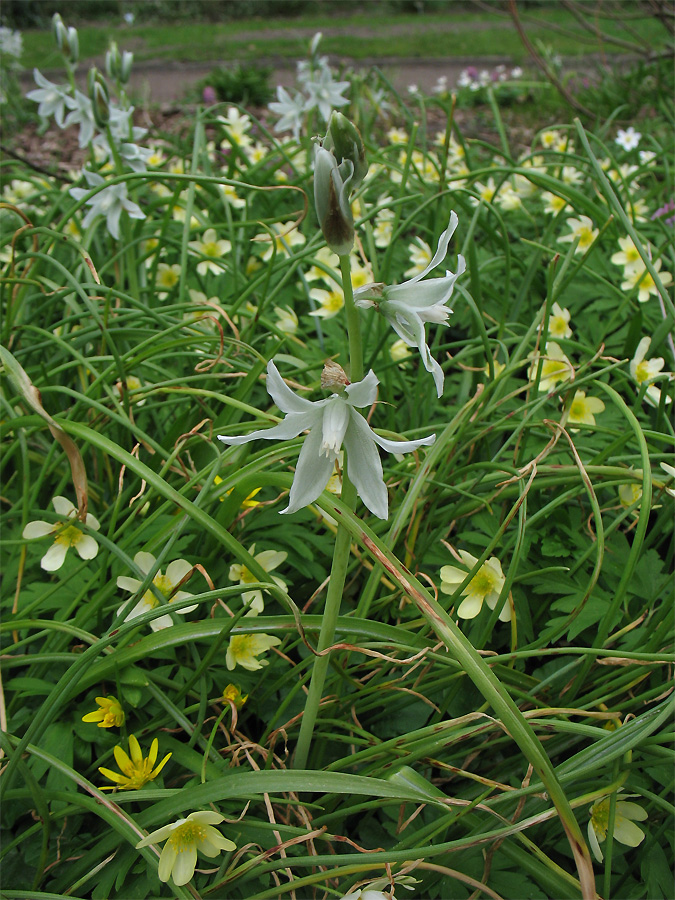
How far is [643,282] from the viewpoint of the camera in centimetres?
182

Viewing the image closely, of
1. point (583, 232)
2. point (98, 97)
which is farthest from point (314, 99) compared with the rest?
point (583, 232)

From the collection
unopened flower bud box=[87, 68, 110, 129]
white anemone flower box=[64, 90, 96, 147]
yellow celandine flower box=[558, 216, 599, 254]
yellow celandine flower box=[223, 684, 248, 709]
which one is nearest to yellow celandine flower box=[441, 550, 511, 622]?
yellow celandine flower box=[223, 684, 248, 709]

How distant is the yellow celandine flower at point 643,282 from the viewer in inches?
69.8

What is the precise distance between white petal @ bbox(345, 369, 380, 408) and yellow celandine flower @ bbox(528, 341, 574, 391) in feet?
2.76

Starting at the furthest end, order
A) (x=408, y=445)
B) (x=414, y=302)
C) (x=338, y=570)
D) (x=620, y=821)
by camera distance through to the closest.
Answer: (x=620, y=821) → (x=338, y=570) → (x=414, y=302) → (x=408, y=445)

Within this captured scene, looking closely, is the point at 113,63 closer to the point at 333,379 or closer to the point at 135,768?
the point at 333,379

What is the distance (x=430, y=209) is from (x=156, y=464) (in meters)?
1.30

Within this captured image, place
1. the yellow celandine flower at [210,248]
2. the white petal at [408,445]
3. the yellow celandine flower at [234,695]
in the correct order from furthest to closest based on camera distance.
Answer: the yellow celandine flower at [210,248]
the yellow celandine flower at [234,695]
the white petal at [408,445]

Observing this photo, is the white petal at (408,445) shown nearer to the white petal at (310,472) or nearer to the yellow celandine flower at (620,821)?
the white petal at (310,472)

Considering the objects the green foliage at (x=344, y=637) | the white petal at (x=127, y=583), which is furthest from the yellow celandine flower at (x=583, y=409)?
the white petal at (x=127, y=583)

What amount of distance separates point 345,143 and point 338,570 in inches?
21.0

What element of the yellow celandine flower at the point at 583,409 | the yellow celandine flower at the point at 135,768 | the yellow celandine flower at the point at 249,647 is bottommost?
the yellow celandine flower at the point at 135,768

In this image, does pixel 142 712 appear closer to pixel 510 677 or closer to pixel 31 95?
pixel 510 677

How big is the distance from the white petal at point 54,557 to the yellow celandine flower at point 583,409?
1.12 m
